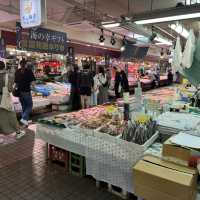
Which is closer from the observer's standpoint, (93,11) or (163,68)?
(93,11)

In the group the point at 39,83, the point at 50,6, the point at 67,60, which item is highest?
the point at 50,6

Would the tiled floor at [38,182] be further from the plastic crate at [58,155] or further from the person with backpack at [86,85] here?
the person with backpack at [86,85]

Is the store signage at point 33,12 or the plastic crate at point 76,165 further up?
the store signage at point 33,12

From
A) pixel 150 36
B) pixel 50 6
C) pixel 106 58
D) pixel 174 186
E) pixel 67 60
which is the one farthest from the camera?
pixel 106 58

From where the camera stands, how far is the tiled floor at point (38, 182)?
3.06 meters

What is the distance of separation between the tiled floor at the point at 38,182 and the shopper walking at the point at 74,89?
170 inches

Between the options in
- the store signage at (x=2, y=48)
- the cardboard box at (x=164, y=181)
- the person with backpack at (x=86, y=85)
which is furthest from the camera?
the store signage at (x=2, y=48)

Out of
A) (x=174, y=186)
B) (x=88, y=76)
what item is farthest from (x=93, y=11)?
(x=174, y=186)

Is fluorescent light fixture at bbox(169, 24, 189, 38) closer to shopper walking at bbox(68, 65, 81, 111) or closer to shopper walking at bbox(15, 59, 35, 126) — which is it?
shopper walking at bbox(68, 65, 81, 111)

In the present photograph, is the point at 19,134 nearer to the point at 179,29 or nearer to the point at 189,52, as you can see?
the point at 189,52

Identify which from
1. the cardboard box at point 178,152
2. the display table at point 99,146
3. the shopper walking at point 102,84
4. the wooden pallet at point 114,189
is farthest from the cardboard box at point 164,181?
the shopper walking at point 102,84

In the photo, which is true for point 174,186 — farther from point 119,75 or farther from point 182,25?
point 182,25

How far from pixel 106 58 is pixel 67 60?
3741 mm

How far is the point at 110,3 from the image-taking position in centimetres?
729
